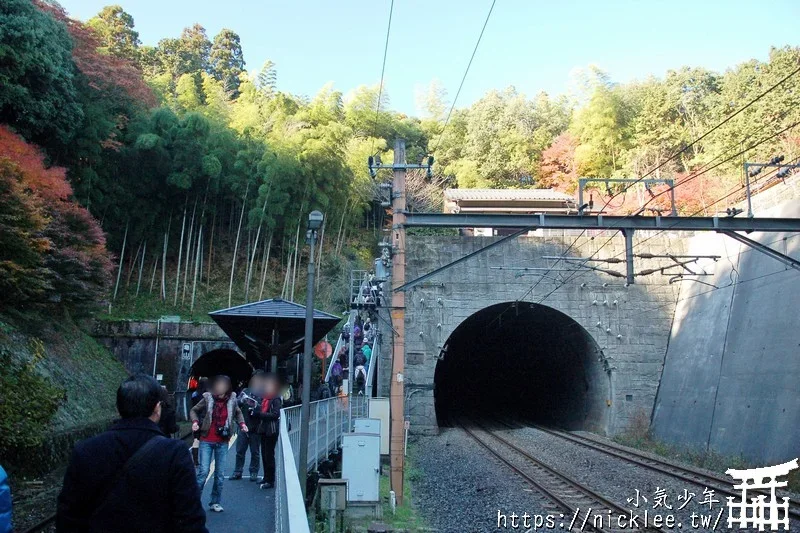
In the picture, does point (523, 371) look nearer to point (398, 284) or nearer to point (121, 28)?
point (398, 284)

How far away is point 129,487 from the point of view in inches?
95.0

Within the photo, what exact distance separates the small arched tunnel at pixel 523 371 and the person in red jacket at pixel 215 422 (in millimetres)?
14485

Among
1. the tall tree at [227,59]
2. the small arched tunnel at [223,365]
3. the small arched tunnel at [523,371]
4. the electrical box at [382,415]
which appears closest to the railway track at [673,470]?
the small arched tunnel at [523,371]

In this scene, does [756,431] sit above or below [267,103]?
below

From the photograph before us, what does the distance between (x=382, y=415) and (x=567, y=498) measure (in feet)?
13.8

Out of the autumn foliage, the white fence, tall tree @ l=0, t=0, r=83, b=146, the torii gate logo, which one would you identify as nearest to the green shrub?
the autumn foliage

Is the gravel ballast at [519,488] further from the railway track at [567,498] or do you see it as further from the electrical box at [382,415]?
the electrical box at [382,415]

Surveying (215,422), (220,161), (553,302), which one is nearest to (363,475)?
(215,422)

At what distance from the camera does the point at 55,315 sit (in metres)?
18.0

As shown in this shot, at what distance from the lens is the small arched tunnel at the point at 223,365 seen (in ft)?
77.0

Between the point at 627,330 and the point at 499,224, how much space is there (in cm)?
1089

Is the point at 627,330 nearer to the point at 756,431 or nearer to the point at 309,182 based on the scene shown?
the point at 756,431

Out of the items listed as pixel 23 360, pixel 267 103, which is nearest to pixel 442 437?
pixel 23 360

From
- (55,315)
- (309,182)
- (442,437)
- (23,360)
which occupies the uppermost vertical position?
(309,182)
